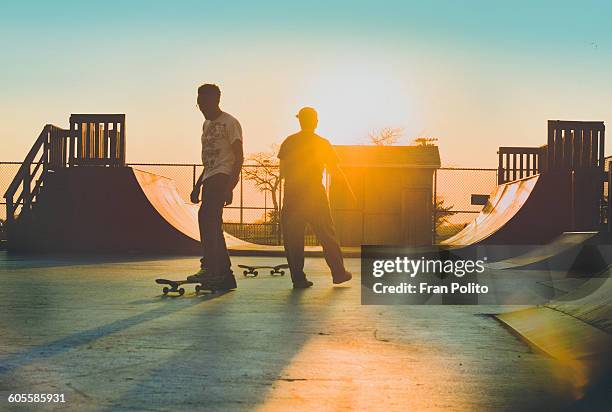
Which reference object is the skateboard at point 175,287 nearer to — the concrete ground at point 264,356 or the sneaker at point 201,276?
the sneaker at point 201,276

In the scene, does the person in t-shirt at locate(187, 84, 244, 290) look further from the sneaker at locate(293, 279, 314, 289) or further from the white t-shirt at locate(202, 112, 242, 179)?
the sneaker at locate(293, 279, 314, 289)

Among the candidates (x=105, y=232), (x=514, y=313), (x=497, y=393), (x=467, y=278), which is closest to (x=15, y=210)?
(x=105, y=232)

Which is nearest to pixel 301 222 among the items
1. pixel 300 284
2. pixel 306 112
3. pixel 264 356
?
pixel 300 284

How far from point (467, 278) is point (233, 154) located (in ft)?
15.4

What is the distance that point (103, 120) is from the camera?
66.3ft

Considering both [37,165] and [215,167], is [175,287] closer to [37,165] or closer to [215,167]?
[215,167]

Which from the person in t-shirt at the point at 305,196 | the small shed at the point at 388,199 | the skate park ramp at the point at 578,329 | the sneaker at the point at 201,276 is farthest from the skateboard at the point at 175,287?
the small shed at the point at 388,199

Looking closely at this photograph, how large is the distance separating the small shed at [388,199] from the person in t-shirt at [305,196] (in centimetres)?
1762

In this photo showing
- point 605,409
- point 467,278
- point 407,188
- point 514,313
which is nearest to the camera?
point 605,409

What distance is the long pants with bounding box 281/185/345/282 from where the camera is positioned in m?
9.60

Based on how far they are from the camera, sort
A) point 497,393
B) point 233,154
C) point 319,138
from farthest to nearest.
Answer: point 319,138, point 233,154, point 497,393

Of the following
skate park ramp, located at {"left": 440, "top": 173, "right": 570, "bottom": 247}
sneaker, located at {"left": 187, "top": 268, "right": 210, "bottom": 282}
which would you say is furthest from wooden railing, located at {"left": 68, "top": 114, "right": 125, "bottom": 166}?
sneaker, located at {"left": 187, "top": 268, "right": 210, "bottom": 282}

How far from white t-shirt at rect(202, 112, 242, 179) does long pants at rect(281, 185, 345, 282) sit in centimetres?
127

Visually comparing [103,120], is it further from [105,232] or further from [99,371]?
[99,371]
